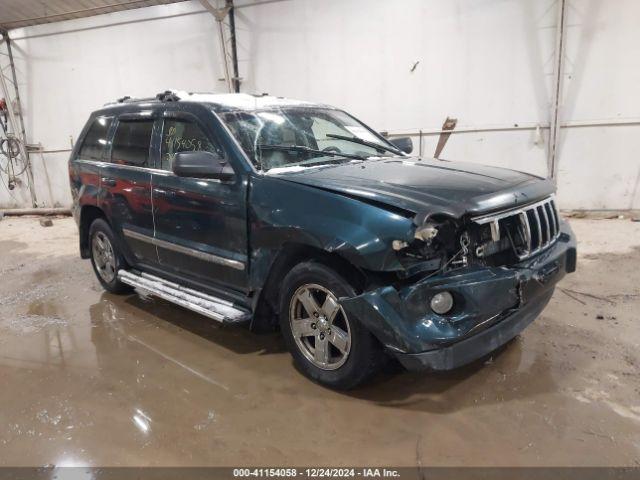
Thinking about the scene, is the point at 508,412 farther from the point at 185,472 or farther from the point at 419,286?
the point at 185,472

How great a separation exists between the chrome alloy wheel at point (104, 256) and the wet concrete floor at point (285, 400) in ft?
1.98

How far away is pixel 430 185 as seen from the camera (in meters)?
2.66

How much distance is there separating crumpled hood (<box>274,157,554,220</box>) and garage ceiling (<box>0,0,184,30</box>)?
696 centimetres

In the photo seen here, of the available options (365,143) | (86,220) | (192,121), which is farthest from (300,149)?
(86,220)

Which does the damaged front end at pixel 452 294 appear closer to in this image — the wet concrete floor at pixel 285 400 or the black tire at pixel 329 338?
the black tire at pixel 329 338

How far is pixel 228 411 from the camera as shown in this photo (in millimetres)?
2684

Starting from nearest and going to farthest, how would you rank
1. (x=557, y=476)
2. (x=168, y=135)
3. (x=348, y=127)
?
(x=557, y=476), (x=168, y=135), (x=348, y=127)

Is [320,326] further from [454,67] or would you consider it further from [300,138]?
[454,67]

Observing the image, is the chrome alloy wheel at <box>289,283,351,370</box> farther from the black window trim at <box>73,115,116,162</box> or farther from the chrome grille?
the black window trim at <box>73,115,116,162</box>

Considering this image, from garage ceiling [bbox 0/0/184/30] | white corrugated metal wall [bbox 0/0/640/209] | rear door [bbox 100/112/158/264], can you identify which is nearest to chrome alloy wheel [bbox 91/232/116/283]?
rear door [bbox 100/112/158/264]

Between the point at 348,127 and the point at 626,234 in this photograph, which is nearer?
the point at 348,127

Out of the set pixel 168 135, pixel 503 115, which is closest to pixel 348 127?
pixel 168 135

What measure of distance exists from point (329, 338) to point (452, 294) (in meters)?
0.76

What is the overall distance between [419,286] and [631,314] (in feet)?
7.77
